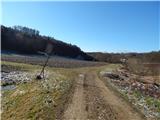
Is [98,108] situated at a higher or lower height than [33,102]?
lower

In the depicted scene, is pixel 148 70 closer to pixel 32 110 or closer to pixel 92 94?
pixel 92 94

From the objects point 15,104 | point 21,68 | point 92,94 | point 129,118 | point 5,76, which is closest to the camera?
point 129,118

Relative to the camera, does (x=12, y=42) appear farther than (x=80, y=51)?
No

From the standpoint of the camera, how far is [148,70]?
8369 centimetres

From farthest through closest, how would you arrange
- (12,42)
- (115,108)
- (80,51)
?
(80,51)
(12,42)
(115,108)

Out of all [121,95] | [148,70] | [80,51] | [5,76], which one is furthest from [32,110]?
[80,51]

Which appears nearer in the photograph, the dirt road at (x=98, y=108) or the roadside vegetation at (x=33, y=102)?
the dirt road at (x=98, y=108)

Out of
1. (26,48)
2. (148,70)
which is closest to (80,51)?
(26,48)

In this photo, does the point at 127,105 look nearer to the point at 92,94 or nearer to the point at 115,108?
the point at 115,108

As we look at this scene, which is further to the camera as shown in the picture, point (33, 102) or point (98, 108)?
point (33, 102)

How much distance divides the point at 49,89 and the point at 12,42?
92044 millimetres

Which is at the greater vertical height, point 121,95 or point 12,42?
point 12,42

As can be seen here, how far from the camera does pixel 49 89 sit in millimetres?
30547

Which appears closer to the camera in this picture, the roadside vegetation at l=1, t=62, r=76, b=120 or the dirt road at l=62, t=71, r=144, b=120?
the dirt road at l=62, t=71, r=144, b=120
